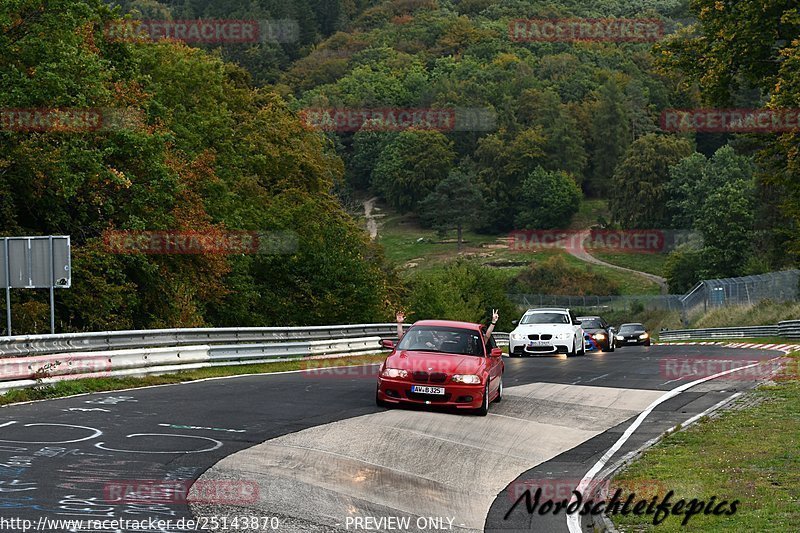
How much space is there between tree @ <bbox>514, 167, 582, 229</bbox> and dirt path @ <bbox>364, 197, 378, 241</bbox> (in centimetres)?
2148

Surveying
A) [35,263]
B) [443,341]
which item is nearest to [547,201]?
[35,263]

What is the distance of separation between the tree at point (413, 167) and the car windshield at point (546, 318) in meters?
136

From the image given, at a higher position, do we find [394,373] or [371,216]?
[394,373]

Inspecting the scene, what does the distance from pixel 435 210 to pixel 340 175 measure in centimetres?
8935

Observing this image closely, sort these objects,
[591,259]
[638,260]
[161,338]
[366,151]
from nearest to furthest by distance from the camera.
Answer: [161,338] → [638,260] → [591,259] → [366,151]

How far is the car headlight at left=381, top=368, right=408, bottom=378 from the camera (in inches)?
666

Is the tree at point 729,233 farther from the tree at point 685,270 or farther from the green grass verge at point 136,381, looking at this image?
the green grass verge at point 136,381

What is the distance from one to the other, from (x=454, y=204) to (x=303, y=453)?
481 ft

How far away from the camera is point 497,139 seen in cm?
17562

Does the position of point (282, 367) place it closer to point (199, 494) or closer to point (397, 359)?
point (397, 359)

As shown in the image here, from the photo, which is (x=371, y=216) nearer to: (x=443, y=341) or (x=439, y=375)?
(x=443, y=341)

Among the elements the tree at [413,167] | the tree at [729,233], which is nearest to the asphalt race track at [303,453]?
the tree at [729,233]

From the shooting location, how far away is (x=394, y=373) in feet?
55.7

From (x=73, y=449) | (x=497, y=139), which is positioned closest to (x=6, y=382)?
(x=73, y=449)
